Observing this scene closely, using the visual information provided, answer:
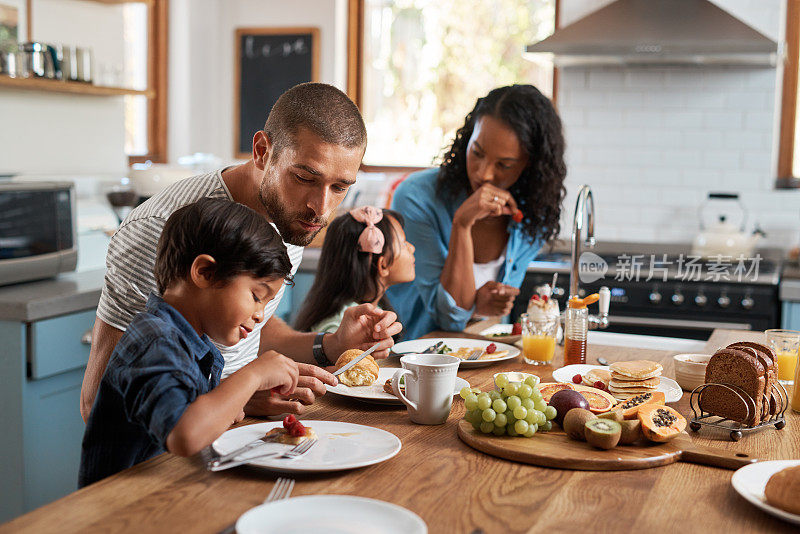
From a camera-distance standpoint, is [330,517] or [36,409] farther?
[36,409]

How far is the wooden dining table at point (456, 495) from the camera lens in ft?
3.60

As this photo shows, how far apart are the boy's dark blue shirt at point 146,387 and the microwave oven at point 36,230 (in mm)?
1736

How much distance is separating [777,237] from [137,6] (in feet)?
13.2

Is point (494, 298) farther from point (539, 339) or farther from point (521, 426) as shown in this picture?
point (521, 426)

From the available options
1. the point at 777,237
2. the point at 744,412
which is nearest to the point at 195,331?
the point at 744,412

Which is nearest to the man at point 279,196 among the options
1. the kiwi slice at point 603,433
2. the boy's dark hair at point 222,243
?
the boy's dark hair at point 222,243

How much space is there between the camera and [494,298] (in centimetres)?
271

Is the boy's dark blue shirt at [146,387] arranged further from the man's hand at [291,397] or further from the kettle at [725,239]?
the kettle at [725,239]

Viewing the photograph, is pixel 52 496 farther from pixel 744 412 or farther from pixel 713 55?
pixel 713 55

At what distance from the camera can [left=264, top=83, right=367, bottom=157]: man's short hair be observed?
1.74m

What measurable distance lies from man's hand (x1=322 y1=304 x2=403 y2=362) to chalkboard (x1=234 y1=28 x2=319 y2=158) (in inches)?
138

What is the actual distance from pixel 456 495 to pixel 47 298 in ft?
6.61

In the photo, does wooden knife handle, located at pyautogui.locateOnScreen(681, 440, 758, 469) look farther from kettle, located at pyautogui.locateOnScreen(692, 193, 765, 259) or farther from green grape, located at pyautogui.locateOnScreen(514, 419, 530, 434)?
kettle, located at pyautogui.locateOnScreen(692, 193, 765, 259)

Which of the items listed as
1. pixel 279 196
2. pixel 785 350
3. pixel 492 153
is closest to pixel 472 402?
pixel 279 196
